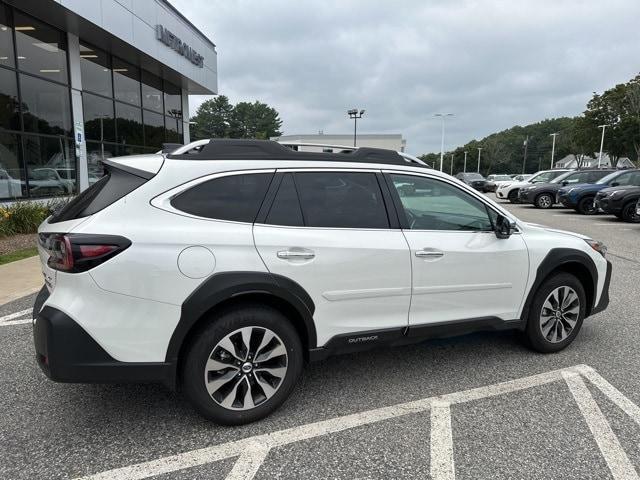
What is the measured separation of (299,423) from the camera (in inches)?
116

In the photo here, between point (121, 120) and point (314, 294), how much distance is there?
1699cm

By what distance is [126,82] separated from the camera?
17.7 metres

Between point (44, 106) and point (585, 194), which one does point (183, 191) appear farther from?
point (585, 194)

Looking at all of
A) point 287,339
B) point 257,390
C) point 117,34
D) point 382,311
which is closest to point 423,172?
point 382,311

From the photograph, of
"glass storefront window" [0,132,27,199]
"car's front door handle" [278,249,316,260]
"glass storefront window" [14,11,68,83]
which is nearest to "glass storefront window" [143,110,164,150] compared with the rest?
"glass storefront window" [14,11,68,83]

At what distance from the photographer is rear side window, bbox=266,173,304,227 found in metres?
2.93

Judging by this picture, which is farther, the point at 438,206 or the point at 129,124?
the point at 129,124

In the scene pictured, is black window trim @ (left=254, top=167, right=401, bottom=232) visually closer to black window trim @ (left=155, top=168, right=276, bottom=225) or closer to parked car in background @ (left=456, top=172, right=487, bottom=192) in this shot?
black window trim @ (left=155, top=168, right=276, bottom=225)

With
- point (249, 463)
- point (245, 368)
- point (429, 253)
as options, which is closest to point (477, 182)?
point (429, 253)

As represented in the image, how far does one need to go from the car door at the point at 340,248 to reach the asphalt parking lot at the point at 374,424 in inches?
22.7

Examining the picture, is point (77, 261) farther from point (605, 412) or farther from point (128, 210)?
point (605, 412)

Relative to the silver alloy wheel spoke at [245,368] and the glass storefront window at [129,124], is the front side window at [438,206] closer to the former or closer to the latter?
the silver alloy wheel spoke at [245,368]

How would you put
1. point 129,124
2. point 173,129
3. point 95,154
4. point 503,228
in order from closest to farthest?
point 503,228 < point 95,154 < point 129,124 < point 173,129

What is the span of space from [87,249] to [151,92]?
63.6ft
